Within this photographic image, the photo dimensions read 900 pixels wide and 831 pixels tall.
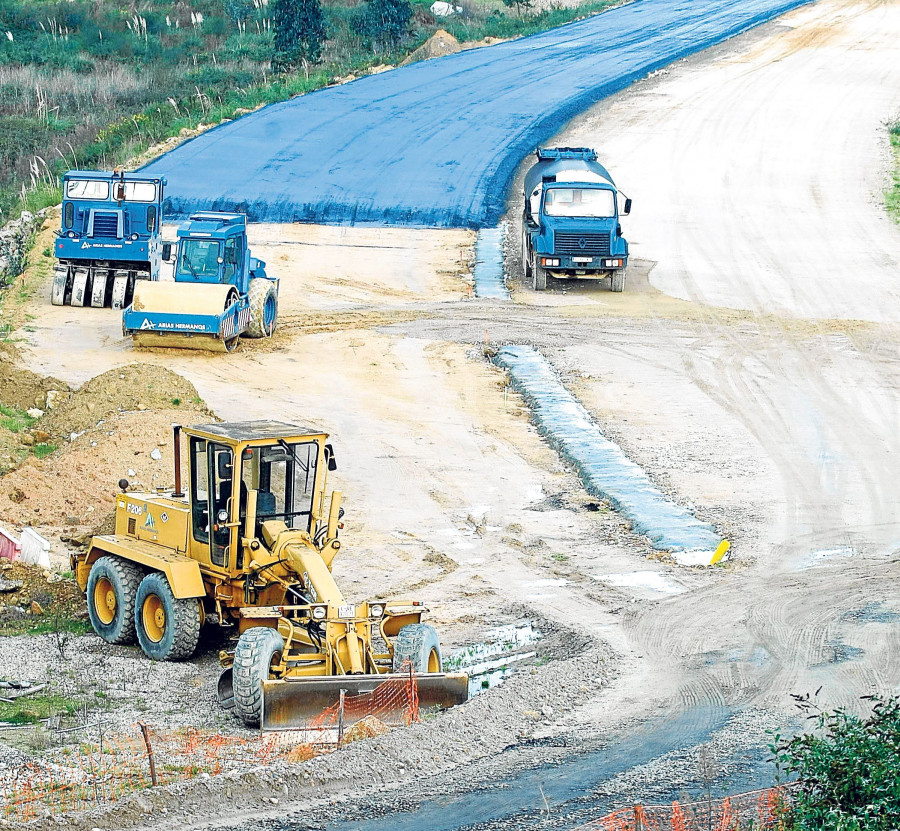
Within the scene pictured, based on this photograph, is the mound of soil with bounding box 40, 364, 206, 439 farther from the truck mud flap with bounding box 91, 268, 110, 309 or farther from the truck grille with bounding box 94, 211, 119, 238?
the truck grille with bounding box 94, 211, 119, 238

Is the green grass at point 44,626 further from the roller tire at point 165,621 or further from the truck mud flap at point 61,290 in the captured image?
the truck mud flap at point 61,290

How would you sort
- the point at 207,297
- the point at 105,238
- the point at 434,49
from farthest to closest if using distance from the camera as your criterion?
the point at 434,49 < the point at 105,238 < the point at 207,297

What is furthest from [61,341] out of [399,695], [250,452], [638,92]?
[638,92]

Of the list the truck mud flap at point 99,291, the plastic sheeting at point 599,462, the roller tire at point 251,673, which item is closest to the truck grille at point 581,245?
the plastic sheeting at point 599,462

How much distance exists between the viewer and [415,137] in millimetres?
41812

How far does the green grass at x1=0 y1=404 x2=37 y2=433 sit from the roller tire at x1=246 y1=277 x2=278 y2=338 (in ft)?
20.0

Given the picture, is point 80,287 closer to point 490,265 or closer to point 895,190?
point 490,265

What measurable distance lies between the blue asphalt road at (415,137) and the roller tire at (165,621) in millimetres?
23985

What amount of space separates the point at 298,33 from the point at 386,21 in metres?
3.83

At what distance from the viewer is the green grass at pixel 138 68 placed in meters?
43.2

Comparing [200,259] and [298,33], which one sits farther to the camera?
[298,33]

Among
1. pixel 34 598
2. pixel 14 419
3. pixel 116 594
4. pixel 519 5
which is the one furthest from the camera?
pixel 519 5

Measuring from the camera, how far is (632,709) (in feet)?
37.0

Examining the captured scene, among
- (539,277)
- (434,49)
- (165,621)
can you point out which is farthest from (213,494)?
(434,49)
